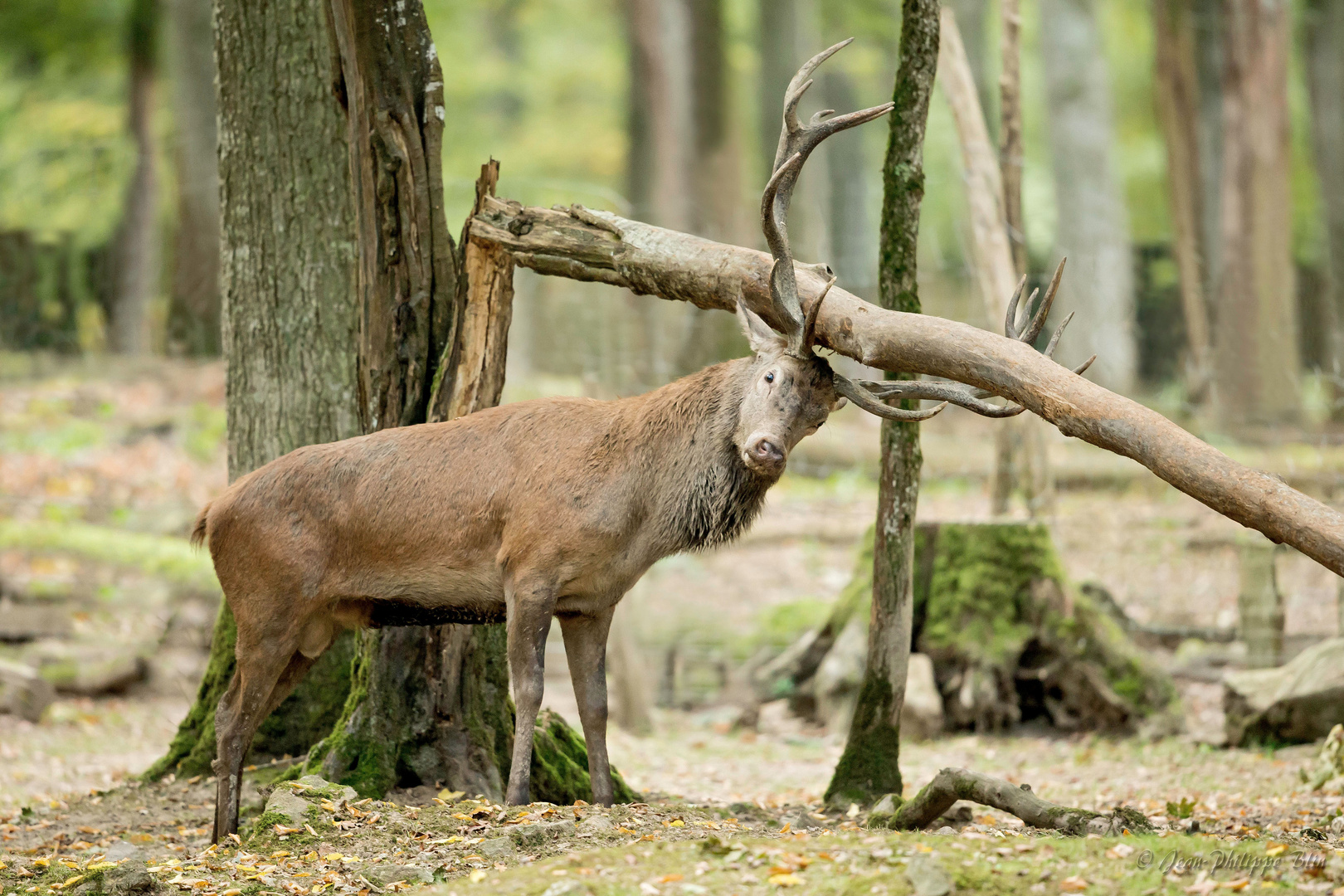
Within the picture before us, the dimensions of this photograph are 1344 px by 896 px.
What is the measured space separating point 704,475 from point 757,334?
0.70 meters

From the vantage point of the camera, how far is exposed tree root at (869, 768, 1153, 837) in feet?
18.0

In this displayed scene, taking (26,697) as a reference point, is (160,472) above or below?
above

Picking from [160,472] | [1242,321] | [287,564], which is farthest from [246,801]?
[160,472]

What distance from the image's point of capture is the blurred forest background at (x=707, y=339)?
11.9m

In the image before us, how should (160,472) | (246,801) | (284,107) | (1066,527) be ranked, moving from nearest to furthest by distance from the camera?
(246,801) → (284,107) → (1066,527) → (160,472)

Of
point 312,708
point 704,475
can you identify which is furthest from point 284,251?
point 704,475

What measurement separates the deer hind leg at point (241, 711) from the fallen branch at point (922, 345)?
2.29 metres

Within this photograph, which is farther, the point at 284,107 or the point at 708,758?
the point at 708,758

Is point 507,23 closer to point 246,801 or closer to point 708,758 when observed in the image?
point 708,758

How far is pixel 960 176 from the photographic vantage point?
37.6 feet

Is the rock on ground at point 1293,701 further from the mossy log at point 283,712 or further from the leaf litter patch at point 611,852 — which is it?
the mossy log at point 283,712

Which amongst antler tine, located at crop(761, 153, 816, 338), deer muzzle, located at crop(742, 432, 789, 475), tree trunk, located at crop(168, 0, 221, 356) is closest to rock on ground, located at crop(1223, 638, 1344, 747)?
deer muzzle, located at crop(742, 432, 789, 475)

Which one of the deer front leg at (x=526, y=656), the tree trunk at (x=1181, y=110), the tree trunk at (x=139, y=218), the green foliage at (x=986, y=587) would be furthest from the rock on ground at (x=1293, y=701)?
the tree trunk at (x=1181, y=110)

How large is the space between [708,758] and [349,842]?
475cm
